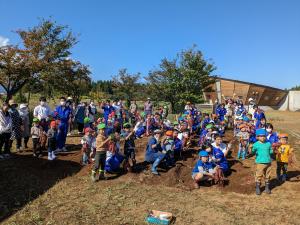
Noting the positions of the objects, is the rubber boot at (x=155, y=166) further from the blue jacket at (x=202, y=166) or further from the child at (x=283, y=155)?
the child at (x=283, y=155)

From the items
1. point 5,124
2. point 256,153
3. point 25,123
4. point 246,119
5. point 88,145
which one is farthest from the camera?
point 246,119

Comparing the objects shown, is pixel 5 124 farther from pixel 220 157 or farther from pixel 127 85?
pixel 127 85

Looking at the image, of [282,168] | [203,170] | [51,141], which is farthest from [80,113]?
[282,168]

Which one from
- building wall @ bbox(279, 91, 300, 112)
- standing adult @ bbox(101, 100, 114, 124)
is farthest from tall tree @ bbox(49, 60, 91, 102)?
building wall @ bbox(279, 91, 300, 112)

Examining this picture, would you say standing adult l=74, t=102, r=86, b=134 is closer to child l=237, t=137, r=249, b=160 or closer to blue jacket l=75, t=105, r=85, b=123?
blue jacket l=75, t=105, r=85, b=123

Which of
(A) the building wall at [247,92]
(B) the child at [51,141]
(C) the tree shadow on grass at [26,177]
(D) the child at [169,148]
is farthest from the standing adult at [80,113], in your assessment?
(A) the building wall at [247,92]

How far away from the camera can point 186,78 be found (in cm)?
2675

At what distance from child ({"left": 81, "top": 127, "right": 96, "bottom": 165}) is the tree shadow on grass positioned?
30cm

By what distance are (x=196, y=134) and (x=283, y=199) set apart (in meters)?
6.97

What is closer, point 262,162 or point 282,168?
point 262,162

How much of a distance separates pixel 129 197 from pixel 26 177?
3107 millimetres

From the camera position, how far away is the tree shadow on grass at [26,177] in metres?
7.38

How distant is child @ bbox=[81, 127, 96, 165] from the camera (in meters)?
10.1

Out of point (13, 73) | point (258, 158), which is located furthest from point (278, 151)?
point (13, 73)
